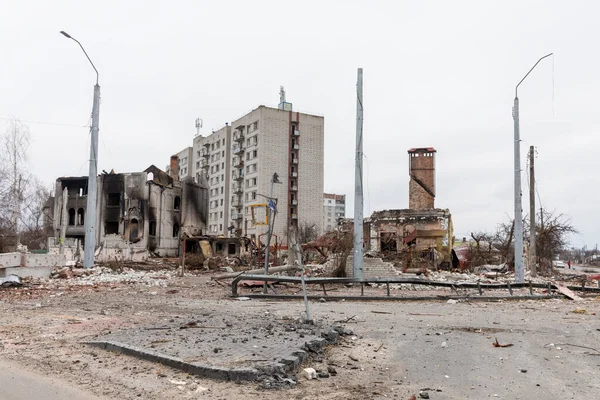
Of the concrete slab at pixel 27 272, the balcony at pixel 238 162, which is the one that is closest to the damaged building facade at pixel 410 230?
the concrete slab at pixel 27 272

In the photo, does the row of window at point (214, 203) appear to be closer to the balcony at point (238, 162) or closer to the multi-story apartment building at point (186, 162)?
the balcony at point (238, 162)

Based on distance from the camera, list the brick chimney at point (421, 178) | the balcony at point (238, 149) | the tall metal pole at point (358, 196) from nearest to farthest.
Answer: the tall metal pole at point (358, 196), the brick chimney at point (421, 178), the balcony at point (238, 149)

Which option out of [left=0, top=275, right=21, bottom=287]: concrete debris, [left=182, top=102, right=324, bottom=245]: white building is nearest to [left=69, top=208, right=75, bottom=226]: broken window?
[left=182, top=102, right=324, bottom=245]: white building

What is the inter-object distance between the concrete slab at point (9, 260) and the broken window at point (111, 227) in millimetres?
36710

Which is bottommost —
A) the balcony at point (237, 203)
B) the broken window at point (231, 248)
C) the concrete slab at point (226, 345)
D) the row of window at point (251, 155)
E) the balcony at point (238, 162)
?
the concrete slab at point (226, 345)

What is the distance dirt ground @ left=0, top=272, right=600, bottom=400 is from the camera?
5055mm

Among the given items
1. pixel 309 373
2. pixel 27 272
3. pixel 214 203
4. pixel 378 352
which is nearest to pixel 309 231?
pixel 214 203

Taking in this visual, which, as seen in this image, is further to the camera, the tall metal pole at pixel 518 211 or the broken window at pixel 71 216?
the broken window at pixel 71 216

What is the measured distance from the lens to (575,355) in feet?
22.0

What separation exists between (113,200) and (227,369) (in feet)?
179

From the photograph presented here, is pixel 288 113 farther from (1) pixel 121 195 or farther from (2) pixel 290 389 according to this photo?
(2) pixel 290 389

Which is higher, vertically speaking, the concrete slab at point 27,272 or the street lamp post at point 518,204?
the street lamp post at point 518,204

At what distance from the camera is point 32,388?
17.0 ft

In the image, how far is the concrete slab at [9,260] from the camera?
1941 centimetres
